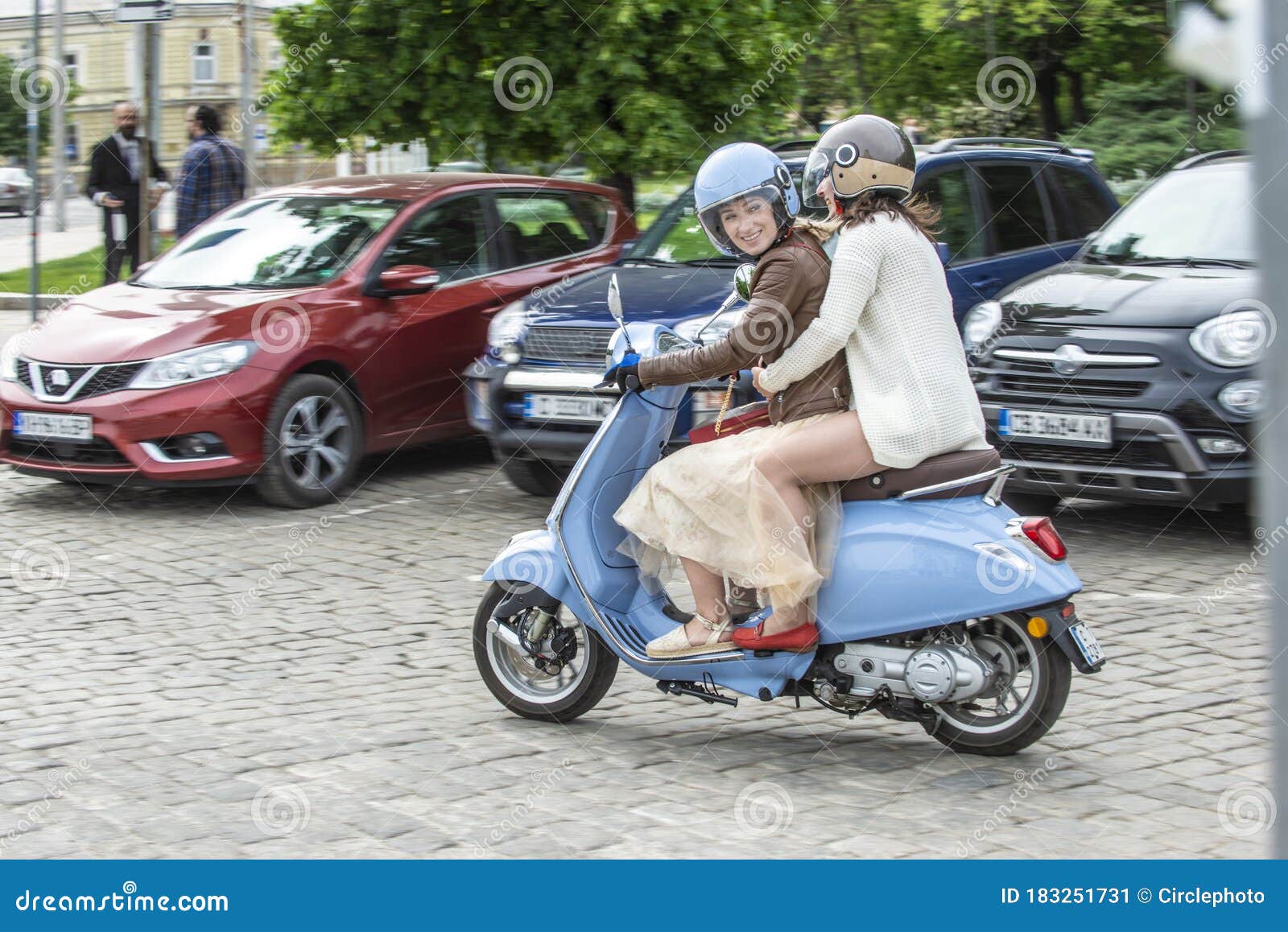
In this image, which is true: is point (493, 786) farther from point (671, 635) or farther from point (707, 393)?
point (707, 393)

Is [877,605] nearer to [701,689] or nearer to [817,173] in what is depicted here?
[701,689]

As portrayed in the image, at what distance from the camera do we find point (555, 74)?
13.2 m

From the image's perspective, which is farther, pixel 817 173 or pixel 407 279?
pixel 407 279

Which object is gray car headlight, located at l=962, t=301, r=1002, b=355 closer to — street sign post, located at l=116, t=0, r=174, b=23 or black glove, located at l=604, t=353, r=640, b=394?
black glove, located at l=604, t=353, r=640, b=394

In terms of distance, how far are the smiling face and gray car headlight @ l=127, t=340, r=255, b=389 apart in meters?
4.29

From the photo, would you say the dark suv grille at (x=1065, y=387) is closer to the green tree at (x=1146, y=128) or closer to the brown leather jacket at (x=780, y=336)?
the brown leather jacket at (x=780, y=336)

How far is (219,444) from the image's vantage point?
8.24 metres

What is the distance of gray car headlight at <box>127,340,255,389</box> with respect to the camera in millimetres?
8172

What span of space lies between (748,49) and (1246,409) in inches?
282

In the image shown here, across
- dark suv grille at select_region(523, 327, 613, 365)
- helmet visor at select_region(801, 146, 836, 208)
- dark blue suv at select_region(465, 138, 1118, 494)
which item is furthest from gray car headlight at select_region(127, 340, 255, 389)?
helmet visor at select_region(801, 146, 836, 208)

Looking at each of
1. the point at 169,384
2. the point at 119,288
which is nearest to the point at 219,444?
the point at 169,384

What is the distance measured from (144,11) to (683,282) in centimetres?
580

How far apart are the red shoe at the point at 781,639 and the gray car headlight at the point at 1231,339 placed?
3.26 meters

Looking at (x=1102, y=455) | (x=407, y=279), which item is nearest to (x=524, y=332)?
(x=407, y=279)
